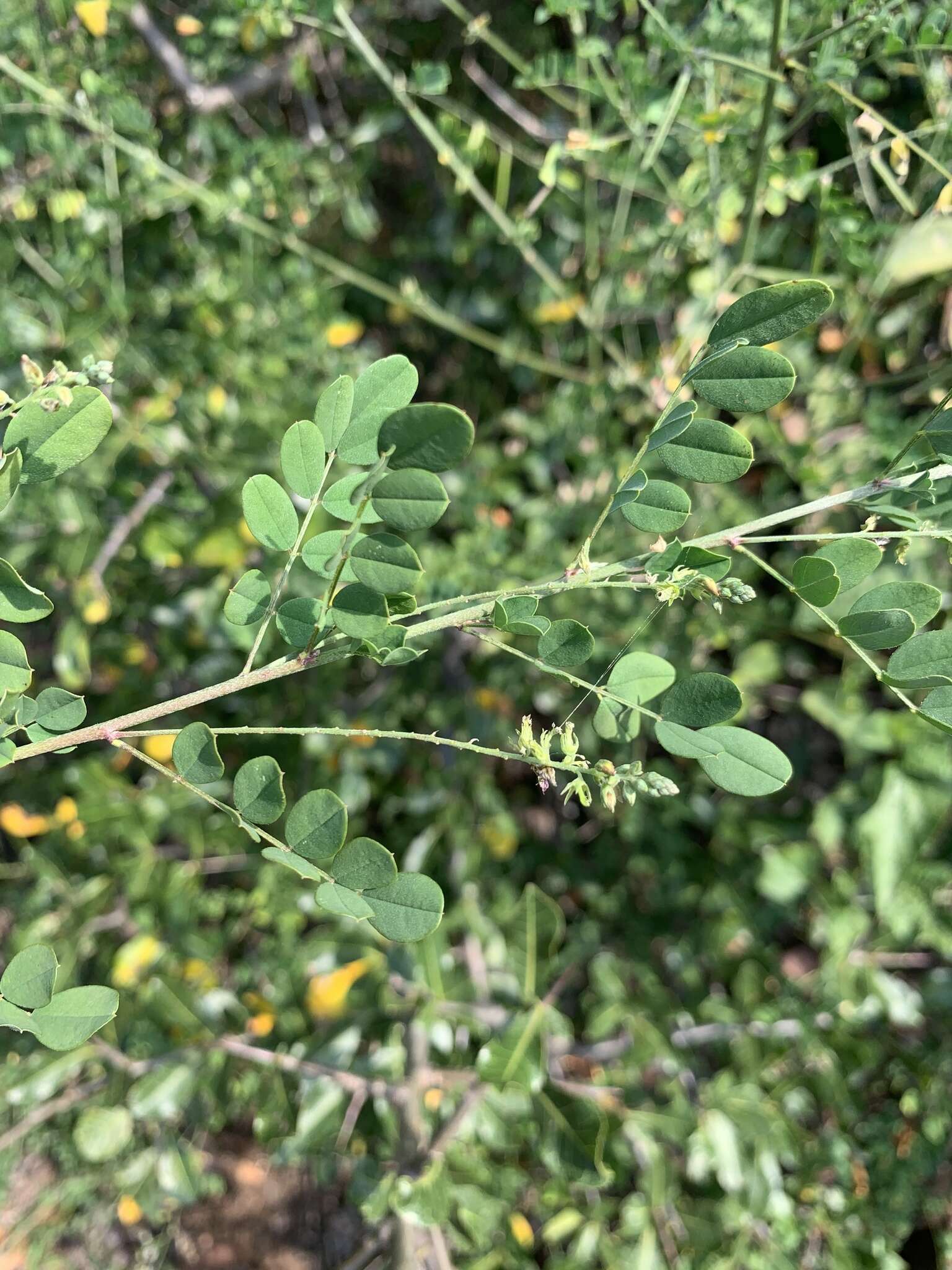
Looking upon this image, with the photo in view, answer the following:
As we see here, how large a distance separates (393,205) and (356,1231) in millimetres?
2451

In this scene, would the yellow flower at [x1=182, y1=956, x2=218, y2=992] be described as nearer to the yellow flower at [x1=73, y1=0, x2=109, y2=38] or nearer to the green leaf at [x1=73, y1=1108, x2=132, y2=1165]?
the green leaf at [x1=73, y1=1108, x2=132, y2=1165]

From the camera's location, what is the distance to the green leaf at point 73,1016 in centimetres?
58

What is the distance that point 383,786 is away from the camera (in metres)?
1.94

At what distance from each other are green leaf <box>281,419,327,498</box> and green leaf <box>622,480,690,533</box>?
0.21m

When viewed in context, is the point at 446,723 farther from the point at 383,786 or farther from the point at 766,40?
the point at 766,40

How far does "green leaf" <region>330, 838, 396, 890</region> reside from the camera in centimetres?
58

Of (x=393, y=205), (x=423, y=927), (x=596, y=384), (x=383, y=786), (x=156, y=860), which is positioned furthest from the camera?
(x=393, y=205)

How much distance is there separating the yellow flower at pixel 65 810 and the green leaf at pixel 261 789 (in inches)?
55.9

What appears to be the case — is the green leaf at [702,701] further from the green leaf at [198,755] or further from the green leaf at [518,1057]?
the green leaf at [518,1057]

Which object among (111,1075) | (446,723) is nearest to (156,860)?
(111,1075)

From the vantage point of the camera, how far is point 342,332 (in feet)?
6.07

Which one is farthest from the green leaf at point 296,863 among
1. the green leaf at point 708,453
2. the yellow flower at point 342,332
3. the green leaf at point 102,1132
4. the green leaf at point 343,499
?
the yellow flower at point 342,332

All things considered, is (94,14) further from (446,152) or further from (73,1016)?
(73,1016)

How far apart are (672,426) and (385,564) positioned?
0.67ft
